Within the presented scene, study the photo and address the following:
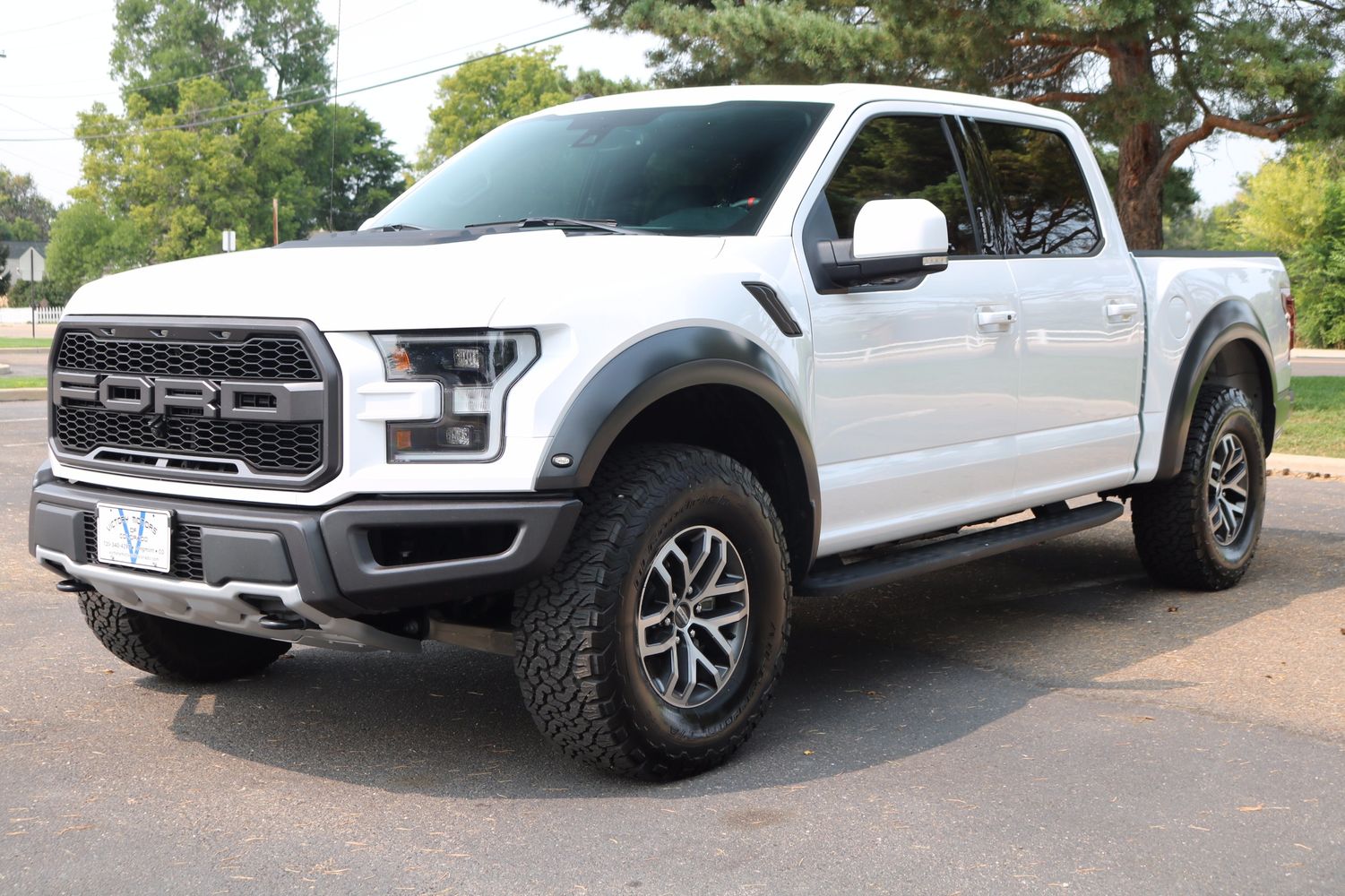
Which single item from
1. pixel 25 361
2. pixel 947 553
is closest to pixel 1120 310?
pixel 947 553

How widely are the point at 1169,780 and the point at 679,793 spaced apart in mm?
1336

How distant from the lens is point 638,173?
488cm

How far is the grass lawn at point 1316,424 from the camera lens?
12.4 metres

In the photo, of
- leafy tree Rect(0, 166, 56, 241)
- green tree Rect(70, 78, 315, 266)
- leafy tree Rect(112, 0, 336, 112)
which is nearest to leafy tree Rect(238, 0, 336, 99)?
leafy tree Rect(112, 0, 336, 112)

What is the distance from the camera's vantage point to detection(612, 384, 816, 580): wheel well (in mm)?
4273

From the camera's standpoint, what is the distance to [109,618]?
475 cm

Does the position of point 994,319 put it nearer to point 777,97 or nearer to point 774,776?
point 777,97

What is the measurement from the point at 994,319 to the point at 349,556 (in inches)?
101

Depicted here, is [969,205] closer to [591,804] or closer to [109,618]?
[591,804]

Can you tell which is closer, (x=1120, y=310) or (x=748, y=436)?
(x=748, y=436)

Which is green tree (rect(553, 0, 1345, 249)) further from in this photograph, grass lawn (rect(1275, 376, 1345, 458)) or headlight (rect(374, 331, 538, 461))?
headlight (rect(374, 331, 538, 461))

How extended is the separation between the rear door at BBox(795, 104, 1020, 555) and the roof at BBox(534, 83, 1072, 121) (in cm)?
7

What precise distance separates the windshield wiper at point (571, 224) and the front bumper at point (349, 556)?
1.13 m

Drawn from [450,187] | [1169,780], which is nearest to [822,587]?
[1169,780]
